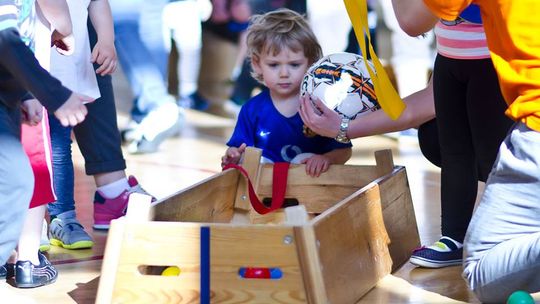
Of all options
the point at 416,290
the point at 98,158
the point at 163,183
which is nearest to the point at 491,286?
the point at 416,290

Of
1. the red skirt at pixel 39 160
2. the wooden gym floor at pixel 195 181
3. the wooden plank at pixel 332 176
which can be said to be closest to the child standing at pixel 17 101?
the red skirt at pixel 39 160

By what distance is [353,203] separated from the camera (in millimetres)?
2904

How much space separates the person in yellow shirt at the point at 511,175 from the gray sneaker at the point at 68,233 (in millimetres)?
1341

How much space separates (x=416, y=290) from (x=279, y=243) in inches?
23.7

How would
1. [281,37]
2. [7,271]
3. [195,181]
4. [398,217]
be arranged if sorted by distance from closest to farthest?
[7,271]
[398,217]
[281,37]
[195,181]

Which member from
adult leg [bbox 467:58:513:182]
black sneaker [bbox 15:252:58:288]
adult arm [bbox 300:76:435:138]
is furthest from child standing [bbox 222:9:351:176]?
black sneaker [bbox 15:252:58:288]

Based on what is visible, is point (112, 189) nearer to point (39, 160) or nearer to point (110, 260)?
point (39, 160)

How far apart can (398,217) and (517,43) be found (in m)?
0.92

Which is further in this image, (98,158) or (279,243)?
(98,158)

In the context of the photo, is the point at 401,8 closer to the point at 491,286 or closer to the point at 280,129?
the point at 491,286

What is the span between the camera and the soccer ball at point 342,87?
3.44 metres

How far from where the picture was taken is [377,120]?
3363 mm

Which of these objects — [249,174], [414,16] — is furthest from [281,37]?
[414,16]

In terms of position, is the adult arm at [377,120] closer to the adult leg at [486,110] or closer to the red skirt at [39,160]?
the adult leg at [486,110]
